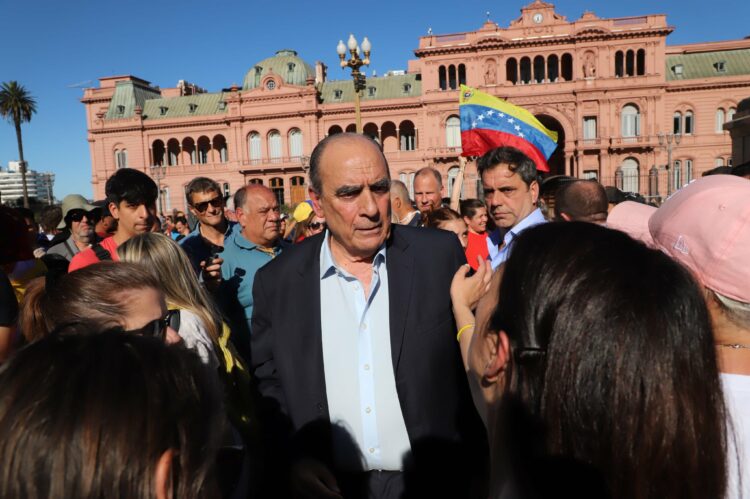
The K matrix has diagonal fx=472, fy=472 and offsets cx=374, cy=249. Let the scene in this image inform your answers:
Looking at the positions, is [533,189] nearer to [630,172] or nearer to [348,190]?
[348,190]

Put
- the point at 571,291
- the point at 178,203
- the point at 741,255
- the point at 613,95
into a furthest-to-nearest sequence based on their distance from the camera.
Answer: the point at 178,203
the point at 613,95
the point at 741,255
the point at 571,291

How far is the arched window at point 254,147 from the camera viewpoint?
1658 inches

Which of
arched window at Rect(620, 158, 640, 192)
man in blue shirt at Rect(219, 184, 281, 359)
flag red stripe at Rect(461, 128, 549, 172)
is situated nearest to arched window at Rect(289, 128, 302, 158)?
arched window at Rect(620, 158, 640, 192)

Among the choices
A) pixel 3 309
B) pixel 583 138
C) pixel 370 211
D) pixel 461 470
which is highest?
A: pixel 583 138

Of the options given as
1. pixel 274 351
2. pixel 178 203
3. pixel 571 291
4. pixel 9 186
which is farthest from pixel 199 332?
pixel 9 186

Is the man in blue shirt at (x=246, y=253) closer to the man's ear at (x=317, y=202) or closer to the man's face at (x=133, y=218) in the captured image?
the man's face at (x=133, y=218)

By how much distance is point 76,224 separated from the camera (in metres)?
5.30

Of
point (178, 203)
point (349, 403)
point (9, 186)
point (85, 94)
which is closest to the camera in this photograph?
point (349, 403)

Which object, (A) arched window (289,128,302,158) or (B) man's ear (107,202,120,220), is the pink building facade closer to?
(A) arched window (289,128,302,158)

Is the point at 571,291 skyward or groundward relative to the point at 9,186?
groundward

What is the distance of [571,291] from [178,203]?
45.9 metres

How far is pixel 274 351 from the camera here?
240 centimetres

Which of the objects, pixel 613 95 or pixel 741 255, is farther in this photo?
pixel 613 95

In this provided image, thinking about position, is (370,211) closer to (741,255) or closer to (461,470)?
(461,470)
